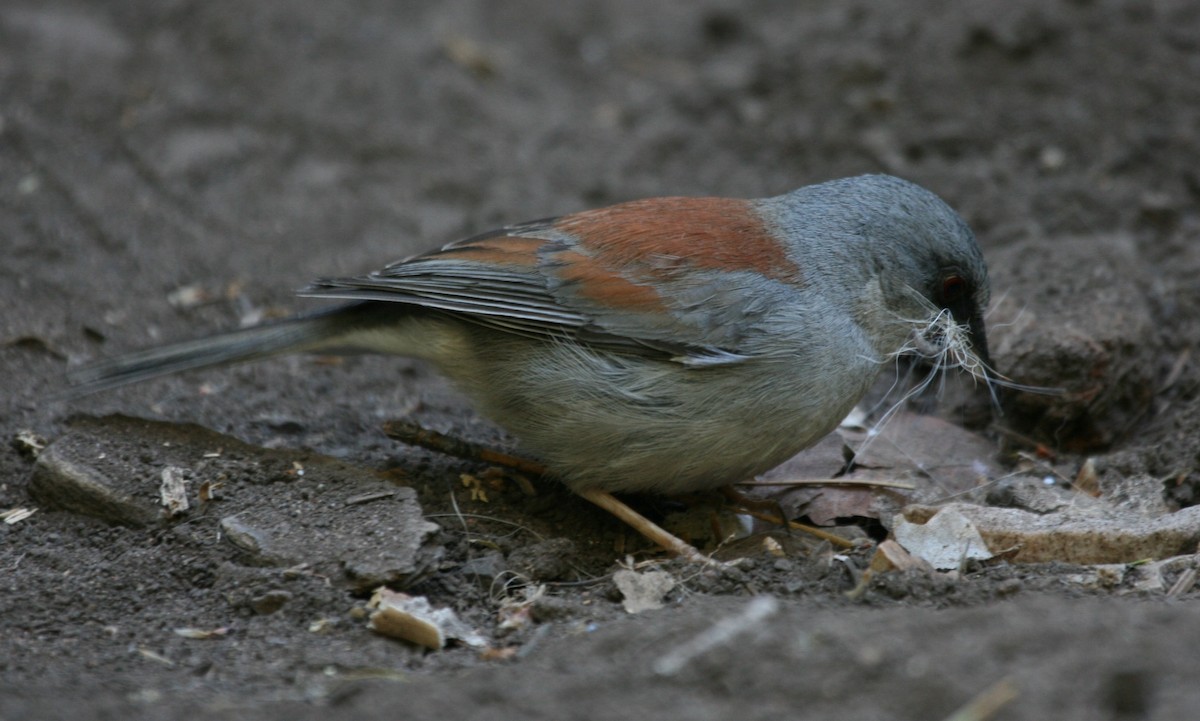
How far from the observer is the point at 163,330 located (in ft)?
20.4

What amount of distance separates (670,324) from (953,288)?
123 cm

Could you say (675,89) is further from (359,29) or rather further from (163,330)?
(163,330)

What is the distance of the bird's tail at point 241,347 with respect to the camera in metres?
4.96

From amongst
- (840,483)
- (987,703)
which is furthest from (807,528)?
(987,703)

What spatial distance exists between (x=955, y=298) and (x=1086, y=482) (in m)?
0.94

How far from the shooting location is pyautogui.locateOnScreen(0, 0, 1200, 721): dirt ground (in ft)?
10.2

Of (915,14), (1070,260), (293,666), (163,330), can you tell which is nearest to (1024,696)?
(293,666)

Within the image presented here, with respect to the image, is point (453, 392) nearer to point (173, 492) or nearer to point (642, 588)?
Result: point (173, 492)

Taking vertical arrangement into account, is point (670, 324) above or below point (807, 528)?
above

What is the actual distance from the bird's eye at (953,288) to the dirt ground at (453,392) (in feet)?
1.96

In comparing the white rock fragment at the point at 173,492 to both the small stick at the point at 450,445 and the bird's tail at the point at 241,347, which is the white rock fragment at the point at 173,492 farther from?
the small stick at the point at 450,445

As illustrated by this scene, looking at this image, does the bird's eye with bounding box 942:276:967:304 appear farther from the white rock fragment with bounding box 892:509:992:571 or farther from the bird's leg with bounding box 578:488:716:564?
the bird's leg with bounding box 578:488:716:564

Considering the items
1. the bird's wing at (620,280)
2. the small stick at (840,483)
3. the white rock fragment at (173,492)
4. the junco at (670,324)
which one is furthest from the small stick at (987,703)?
the white rock fragment at (173,492)

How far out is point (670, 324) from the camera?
15.0 feet
